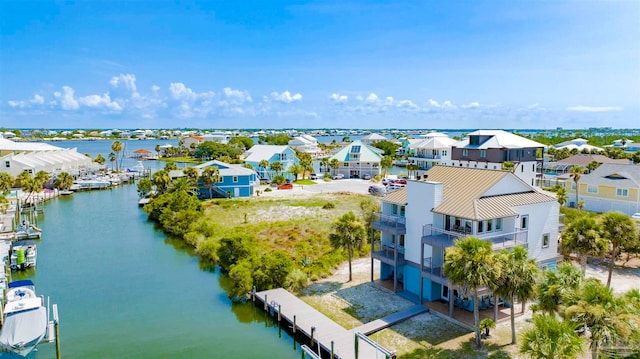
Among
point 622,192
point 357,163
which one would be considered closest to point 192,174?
point 357,163

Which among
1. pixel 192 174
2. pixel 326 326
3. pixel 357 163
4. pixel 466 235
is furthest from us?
pixel 357 163

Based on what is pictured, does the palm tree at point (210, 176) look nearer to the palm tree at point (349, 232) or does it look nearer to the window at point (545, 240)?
the palm tree at point (349, 232)

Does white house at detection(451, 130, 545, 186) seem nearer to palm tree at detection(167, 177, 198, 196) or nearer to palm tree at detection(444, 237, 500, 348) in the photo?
palm tree at detection(167, 177, 198, 196)

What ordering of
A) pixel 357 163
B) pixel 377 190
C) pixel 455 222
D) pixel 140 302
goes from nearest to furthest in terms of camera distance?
pixel 455 222 → pixel 140 302 → pixel 377 190 → pixel 357 163

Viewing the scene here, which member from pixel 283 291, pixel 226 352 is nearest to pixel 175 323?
pixel 226 352

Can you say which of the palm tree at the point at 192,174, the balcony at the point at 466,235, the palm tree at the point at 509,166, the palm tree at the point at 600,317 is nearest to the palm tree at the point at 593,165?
the palm tree at the point at 509,166

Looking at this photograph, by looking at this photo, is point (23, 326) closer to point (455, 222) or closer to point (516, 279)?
point (455, 222)
